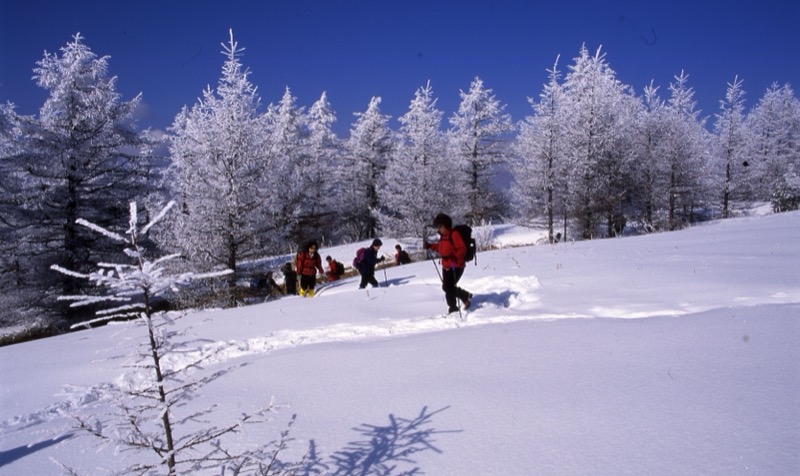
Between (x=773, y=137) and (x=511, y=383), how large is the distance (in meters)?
53.5

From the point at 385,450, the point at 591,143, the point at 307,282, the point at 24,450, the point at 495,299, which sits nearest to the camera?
the point at 385,450

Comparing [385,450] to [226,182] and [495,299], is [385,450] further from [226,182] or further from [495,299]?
[226,182]

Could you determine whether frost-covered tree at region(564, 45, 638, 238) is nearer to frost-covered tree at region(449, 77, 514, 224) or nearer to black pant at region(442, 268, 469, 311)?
frost-covered tree at region(449, 77, 514, 224)

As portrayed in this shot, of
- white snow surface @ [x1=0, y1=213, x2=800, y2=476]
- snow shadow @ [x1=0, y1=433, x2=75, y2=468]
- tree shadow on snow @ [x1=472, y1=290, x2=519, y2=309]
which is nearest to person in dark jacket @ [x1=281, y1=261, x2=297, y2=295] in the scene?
white snow surface @ [x1=0, y1=213, x2=800, y2=476]

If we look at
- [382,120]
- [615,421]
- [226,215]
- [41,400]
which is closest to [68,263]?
[226,215]

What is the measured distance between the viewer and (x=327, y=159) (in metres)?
39.2

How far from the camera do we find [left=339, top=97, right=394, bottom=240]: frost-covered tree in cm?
3766

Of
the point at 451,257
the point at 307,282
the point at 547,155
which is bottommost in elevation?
the point at 307,282

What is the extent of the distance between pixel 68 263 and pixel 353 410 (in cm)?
1460

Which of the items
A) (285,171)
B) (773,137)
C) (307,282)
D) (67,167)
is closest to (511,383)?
(307,282)

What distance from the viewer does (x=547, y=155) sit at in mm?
26188

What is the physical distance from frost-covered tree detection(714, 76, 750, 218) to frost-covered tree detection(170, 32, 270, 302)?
33422mm

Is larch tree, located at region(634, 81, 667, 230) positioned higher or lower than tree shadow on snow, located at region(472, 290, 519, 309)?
higher

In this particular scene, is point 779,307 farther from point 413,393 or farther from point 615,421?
point 413,393
